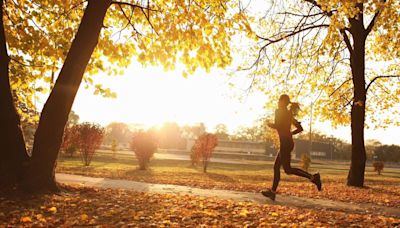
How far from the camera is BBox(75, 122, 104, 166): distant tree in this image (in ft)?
66.5

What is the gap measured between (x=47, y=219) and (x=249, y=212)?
3.16 metres

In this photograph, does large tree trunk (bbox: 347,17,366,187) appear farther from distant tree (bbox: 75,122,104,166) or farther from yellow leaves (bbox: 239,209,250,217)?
distant tree (bbox: 75,122,104,166)

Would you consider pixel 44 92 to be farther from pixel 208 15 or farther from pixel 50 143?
pixel 208 15

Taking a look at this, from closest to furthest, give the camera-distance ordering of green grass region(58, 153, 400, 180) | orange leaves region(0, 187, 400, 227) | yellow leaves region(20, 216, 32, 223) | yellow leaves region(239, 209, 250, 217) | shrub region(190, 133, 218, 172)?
yellow leaves region(20, 216, 32, 223) < orange leaves region(0, 187, 400, 227) < yellow leaves region(239, 209, 250, 217) < green grass region(58, 153, 400, 180) < shrub region(190, 133, 218, 172)

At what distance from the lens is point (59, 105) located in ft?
21.6

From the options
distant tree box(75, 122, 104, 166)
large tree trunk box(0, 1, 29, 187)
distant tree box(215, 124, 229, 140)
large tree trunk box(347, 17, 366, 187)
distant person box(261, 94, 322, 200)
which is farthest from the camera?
distant tree box(215, 124, 229, 140)

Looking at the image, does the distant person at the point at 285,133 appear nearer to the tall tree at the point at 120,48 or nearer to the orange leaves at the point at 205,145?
the tall tree at the point at 120,48

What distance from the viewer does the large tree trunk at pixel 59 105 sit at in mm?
6430

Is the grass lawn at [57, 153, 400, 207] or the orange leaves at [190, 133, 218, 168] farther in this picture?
the orange leaves at [190, 133, 218, 168]

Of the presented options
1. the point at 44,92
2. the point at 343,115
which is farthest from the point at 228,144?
the point at 44,92

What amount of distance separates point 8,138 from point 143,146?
12.9m

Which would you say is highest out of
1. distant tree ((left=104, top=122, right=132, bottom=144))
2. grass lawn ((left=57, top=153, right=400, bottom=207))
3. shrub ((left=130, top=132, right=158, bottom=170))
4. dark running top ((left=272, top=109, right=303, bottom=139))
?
distant tree ((left=104, top=122, right=132, bottom=144))

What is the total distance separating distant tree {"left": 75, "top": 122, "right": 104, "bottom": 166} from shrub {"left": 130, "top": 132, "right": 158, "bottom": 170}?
7.37 feet

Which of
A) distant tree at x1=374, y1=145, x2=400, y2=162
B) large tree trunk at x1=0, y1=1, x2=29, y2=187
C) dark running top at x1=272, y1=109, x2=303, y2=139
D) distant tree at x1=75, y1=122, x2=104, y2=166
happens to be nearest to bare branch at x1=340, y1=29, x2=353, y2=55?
dark running top at x1=272, y1=109, x2=303, y2=139
